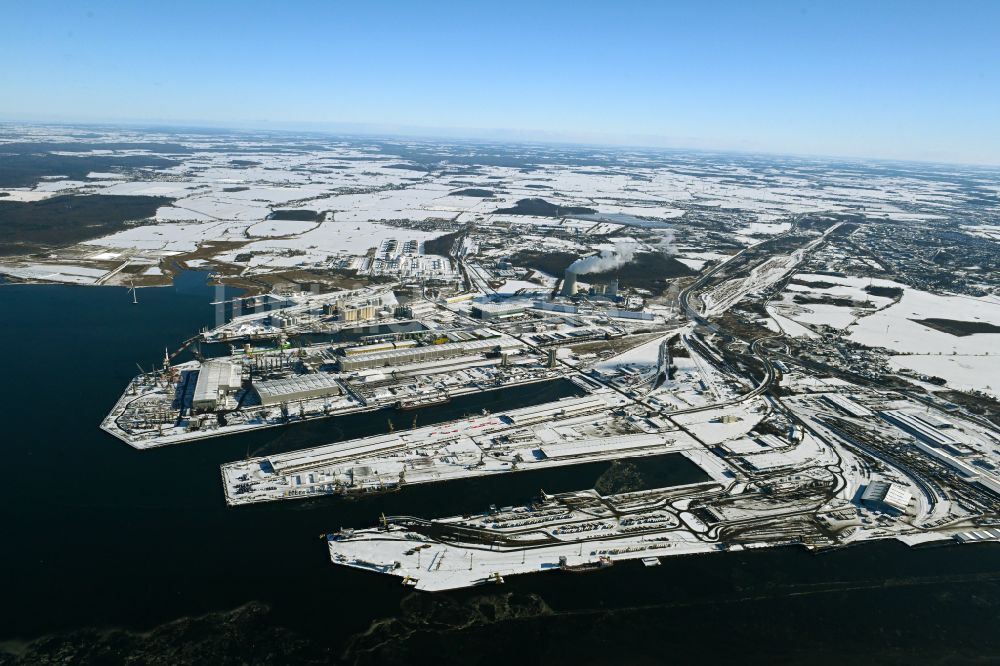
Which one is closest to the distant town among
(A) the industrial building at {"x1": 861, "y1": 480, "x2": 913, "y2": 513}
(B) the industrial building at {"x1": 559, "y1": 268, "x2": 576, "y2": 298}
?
(A) the industrial building at {"x1": 861, "y1": 480, "x2": 913, "y2": 513}

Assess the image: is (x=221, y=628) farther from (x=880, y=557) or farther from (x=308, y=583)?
(x=880, y=557)

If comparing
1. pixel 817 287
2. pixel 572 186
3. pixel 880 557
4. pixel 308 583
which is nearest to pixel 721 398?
pixel 880 557

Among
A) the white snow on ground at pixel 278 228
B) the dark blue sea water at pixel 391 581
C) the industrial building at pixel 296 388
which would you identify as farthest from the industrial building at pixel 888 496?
the white snow on ground at pixel 278 228

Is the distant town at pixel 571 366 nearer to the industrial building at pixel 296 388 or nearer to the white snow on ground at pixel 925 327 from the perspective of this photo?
the industrial building at pixel 296 388

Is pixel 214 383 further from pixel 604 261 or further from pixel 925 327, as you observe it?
pixel 925 327

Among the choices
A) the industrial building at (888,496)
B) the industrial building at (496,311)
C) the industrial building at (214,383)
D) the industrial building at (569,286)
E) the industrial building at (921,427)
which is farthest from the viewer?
the industrial building at (569,286)

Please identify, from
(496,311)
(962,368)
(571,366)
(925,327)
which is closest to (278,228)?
(496,311)
